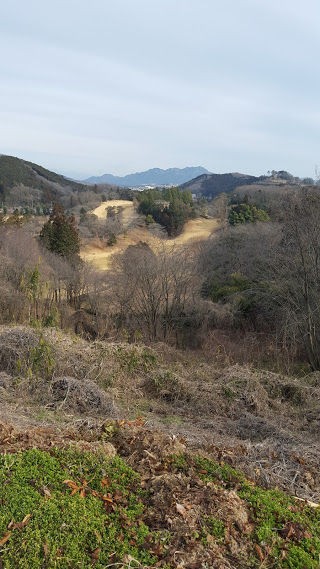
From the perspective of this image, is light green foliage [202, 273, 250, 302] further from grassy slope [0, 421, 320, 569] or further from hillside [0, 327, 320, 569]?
grassy slope [0, 421, 320, 569]

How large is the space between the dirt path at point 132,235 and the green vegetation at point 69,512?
2625 cm

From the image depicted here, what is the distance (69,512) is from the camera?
2.76m

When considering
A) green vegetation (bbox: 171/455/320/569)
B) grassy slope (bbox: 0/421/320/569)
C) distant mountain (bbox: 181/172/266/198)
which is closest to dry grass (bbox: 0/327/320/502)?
green vegetation (bbox: 171/455/320/569)

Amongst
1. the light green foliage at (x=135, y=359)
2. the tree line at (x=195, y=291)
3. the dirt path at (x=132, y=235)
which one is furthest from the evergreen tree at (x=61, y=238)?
the light green foliage at (x=135, y=359)

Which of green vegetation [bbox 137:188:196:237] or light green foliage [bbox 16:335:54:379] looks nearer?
light green foliage [bbox 16:335:54:379]

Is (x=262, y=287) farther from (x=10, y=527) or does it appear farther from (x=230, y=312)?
(x=10, y=527)

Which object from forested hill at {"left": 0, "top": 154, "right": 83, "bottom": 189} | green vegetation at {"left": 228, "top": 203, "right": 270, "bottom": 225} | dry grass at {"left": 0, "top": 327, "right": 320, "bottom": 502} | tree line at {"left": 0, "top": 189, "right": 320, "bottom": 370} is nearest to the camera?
dry grass at {"left": 0, "top": 327, "right": 320, "bottom": 502}

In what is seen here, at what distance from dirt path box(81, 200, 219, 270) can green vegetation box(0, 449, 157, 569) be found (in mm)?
26248

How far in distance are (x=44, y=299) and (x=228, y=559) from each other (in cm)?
1769

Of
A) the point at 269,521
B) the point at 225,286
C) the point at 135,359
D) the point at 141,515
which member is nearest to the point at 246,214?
the point at 225,286

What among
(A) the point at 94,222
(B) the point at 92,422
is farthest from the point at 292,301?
(A) the point at 94,222

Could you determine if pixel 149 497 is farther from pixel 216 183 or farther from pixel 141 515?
pixel 216 183

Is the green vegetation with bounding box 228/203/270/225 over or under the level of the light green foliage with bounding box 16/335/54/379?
over

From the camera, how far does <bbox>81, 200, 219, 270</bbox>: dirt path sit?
33.4 meters
